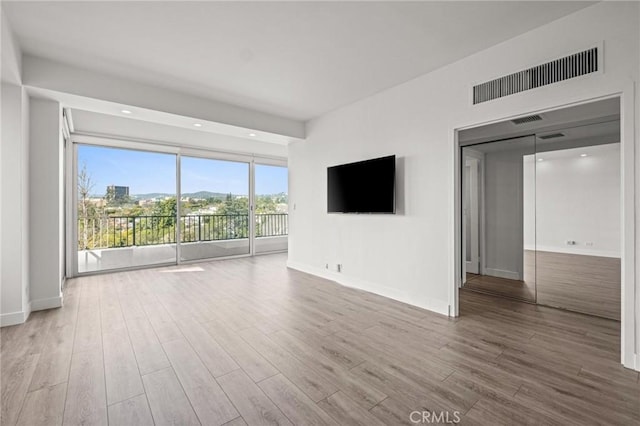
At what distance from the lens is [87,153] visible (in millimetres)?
5066

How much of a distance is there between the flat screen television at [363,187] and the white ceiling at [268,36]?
1.07m

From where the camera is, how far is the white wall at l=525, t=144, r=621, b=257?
146 inches

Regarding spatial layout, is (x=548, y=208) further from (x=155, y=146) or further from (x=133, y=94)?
(x=155, y=146)

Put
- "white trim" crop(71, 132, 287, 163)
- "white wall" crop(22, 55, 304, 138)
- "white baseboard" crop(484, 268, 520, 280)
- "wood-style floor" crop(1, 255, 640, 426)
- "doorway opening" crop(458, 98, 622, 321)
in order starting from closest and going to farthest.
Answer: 1. "wood-style floor" crop(1, 255, 640, 426)
2. "white wall" crop(22, 55, 304, 138)
3. "doorway opening" crop(458, 98, 622, 321)
4. "white baseboard" crop(484, 268, 520, 280)
5. "white trim" crop(71, 132, 287, 163)

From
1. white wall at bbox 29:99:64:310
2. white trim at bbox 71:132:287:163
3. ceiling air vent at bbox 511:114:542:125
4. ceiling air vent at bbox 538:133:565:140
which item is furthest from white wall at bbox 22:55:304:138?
ceiling air vent at bbox 538:133:565:140

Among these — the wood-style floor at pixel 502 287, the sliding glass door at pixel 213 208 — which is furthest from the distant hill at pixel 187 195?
the wood-style floor at pixel 502 287

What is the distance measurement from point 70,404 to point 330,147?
4.12 m

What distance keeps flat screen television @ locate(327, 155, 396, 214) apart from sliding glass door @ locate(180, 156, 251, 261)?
10.2 ft

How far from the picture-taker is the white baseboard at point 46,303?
10.6 feet

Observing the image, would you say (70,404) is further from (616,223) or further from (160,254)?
(616,223)

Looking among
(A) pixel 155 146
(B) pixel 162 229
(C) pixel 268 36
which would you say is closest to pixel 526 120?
(C) pixel 268 36

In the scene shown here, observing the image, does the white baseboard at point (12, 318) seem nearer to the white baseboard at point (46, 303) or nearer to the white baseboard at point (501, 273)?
the white baseboard at point (46, 303)

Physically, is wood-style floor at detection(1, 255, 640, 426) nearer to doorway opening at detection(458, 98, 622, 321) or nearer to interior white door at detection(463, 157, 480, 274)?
doorway opening at detection(458, 98, 622, 321)

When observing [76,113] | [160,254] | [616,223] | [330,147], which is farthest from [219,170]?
[616,223]
